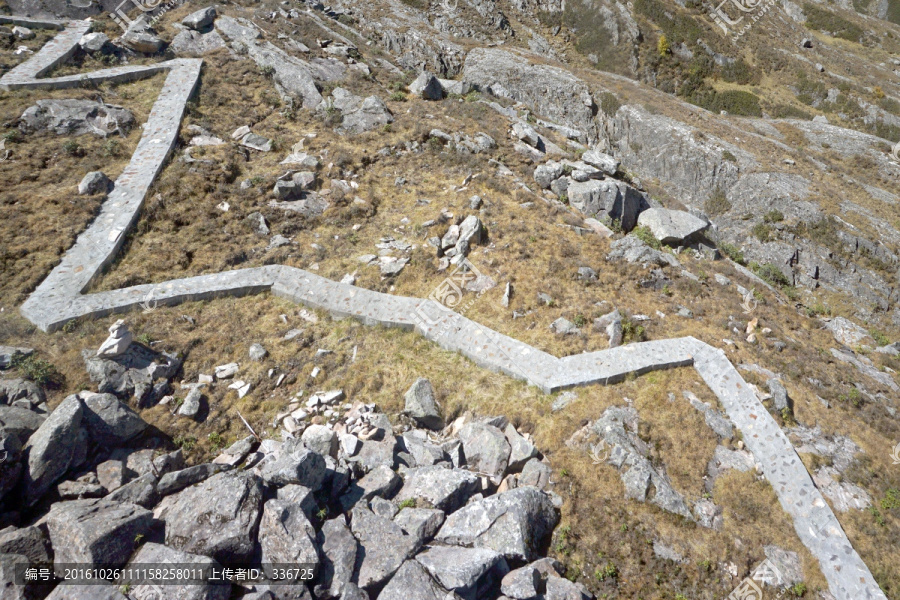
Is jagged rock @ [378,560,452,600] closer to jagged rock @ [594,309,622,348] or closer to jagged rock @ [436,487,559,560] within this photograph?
jagged rock @ [436,487,559,560]

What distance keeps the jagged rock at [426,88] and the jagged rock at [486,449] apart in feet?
78.8

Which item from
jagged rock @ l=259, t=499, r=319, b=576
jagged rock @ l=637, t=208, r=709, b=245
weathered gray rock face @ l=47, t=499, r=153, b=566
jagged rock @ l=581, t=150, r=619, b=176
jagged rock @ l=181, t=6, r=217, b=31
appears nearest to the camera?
weathered gray rock face @ l=47, t=499, r=153, b=566

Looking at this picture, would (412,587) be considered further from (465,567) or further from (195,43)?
(195,43)

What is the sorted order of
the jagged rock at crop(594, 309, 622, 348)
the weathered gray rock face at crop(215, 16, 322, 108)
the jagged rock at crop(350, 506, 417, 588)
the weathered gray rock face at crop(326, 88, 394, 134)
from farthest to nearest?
the weathered gray rock face at crop(215, 16, 322, 108)
the weathered gray rock face at crop(326, 88, 394, 134)
the jagged rock at crop(594, 309, 622, 348)
the jagged rock at crop(350, 506, 417, 588)

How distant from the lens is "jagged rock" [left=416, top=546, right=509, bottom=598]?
6.55 metres

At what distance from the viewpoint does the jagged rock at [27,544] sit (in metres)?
6.14

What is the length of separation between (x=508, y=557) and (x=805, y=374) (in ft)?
36.1

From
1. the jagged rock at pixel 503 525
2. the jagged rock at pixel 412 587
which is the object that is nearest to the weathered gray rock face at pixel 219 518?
the jagged rock at pixel 412 587

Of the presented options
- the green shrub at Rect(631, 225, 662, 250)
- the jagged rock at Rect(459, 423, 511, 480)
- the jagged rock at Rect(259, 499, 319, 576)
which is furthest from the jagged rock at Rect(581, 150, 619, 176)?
the jagged rock at Rect(259, 499, 319, 576)

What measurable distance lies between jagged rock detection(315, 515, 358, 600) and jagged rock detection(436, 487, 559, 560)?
1.56 metres

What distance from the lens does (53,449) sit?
7570mm

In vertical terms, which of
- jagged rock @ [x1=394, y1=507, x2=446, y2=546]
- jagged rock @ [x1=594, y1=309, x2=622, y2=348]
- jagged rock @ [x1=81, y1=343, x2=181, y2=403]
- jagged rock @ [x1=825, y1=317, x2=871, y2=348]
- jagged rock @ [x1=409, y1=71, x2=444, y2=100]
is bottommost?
jagged rock @ [x1=825, y1=317, x2=871, y2=348]

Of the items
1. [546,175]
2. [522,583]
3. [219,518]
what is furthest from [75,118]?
[522,583]

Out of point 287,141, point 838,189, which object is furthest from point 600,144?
point 287,141
